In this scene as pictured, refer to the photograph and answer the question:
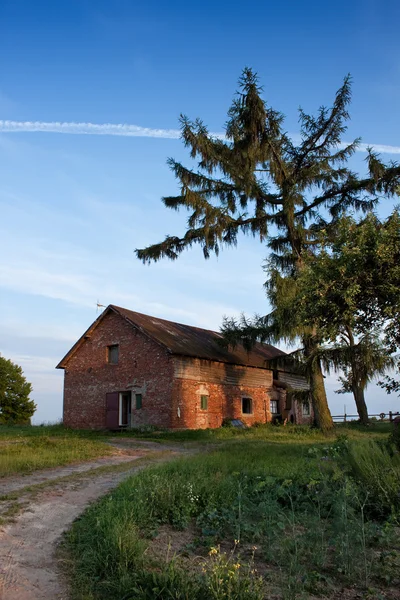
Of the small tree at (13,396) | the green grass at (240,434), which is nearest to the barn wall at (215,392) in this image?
the green grass at (240,434)

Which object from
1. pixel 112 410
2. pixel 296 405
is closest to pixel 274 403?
pixel 296 405

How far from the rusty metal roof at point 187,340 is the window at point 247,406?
223 centimetres

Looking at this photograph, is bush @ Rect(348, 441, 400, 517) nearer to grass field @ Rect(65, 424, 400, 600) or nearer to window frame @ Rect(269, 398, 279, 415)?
grass field @ Rect(65, 424, 400, 600)

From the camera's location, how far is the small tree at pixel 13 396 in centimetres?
4856

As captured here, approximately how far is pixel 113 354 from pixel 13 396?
23.2m

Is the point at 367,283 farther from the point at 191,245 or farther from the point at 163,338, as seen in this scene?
the point at 163,338

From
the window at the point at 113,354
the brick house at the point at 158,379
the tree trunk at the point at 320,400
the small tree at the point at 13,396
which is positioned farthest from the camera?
the small tree at the point at 13,396

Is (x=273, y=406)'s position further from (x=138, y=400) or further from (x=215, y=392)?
(x=138, y=400)

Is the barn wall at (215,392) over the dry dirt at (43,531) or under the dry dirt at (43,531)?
over

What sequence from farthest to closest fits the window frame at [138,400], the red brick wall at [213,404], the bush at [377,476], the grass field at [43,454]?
the window frame at [138,400] < the red brick wall at [213,404] < the grass field at [43,454] < the bush at [377,476]

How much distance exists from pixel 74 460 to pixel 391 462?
29.6ft

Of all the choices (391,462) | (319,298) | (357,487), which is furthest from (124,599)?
(319,298)

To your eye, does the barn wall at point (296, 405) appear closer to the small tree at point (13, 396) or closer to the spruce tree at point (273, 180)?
the spruce tree at point (273, 180)

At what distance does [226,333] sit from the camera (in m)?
27.0
